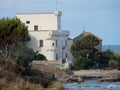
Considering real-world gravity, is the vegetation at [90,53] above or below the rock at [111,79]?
above

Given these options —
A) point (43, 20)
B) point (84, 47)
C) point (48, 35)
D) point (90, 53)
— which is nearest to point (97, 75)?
point (90, 53)

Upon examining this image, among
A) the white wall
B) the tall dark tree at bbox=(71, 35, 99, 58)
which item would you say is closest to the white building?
the white wall

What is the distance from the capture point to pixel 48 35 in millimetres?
84375

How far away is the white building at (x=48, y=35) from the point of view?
83637 millimetres

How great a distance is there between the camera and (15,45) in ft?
204

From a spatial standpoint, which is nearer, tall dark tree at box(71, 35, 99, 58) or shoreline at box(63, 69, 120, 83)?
shoreline at box(63, 69, 120, 83)

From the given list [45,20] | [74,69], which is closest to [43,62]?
[74,69]

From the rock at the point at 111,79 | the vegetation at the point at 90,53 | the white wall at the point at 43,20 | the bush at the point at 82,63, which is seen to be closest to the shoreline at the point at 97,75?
the rock at the point at 111,79

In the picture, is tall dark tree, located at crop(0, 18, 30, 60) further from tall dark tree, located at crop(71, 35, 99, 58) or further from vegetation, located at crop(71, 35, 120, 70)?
tall dark tree, located at crop(71, 35, 99, 58)

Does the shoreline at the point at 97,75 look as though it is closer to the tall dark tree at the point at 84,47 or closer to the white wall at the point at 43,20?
the tall dark tree at the point at 84,47

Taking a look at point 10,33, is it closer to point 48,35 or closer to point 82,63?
point 82,63

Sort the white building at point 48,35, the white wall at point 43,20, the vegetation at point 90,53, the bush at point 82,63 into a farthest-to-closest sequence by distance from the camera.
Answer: the white wall at point 43,20
the white building at point 48,35
the vegetation at point 90,53
the bush at point 82,63

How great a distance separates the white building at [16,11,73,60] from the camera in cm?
8364

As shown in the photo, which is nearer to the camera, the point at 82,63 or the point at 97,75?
the point at 97,75
